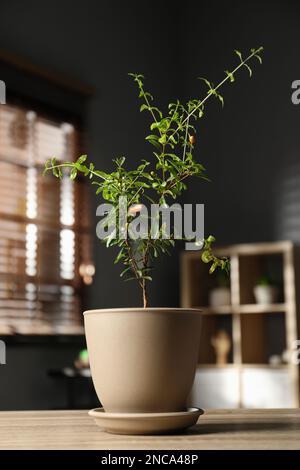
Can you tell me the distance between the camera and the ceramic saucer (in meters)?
0.95

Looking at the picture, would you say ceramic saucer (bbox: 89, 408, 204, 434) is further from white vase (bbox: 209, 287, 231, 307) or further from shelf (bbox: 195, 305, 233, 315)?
white vase (bbox: 209, 287, 231, 307)

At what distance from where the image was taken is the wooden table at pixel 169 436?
0.85 m

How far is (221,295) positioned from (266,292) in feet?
1.33

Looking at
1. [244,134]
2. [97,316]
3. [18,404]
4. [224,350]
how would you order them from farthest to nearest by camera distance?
[244,134]
[224,350]
[18,404]
[97,316]

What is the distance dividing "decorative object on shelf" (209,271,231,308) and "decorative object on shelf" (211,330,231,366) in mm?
263

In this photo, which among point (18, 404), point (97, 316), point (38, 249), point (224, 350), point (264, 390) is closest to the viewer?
point (97, 316)

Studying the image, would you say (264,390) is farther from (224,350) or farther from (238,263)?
(238,263)

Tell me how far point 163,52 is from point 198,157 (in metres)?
0.99

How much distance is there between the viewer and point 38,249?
15.8 ft

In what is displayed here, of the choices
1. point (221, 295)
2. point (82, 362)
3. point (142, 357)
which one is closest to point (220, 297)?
point (221, 295)

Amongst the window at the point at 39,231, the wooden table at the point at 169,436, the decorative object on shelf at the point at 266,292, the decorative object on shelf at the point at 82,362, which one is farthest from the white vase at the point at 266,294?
the wooden table at the point at 169,436

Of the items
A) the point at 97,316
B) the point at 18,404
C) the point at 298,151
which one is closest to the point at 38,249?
the point at 18,404

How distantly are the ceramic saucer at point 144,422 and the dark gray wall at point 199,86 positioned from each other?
4024 millimetres

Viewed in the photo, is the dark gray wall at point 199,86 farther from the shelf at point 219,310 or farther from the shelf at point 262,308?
the shelf at point 262,308
